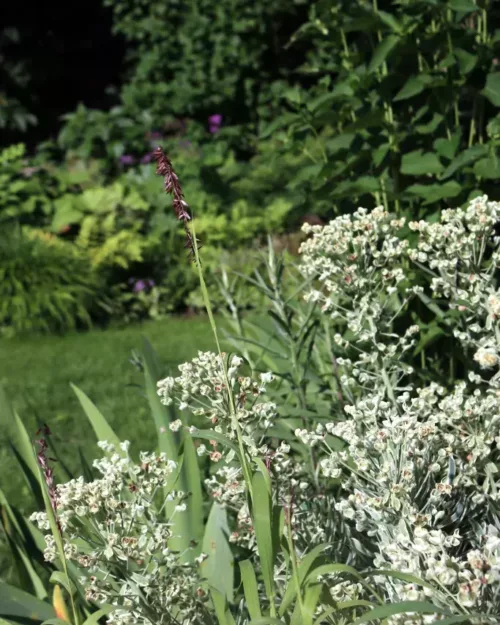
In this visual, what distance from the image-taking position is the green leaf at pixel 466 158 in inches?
84.2

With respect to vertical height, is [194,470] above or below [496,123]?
below

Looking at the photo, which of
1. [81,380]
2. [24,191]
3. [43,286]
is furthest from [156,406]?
[24,191]

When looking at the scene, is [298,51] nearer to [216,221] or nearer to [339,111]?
[216,221]

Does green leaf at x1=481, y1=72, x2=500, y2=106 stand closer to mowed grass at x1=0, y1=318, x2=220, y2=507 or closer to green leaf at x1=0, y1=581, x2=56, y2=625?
mowed grass at x1=0, y1=318, x2=220, y2=507

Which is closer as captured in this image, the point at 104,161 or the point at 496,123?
the point at 496,123

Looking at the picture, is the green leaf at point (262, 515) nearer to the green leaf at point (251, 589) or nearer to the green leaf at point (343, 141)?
Result: the green leaf at point (251, 589)

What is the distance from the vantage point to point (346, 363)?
1702 mm

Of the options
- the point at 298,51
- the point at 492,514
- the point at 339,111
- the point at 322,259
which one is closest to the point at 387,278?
the point at 322,259

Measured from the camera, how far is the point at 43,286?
6.48m

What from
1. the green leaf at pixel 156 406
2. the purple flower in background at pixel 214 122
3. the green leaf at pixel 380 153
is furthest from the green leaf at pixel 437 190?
the purple flower in background at pixel 214 122

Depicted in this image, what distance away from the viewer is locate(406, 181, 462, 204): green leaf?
85.9 inches

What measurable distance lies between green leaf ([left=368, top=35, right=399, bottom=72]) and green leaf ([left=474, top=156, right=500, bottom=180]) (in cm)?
38

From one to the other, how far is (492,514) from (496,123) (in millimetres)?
1177

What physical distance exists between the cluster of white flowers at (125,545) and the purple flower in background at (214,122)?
800cm
